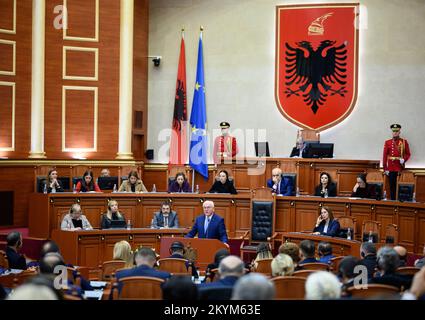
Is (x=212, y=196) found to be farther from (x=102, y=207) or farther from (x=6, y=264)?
(x=6, y=264)

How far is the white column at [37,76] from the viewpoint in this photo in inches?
571

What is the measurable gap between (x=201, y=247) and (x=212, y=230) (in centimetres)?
47

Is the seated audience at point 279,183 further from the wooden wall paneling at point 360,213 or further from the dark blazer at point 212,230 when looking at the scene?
the dark blazer at point 212,230

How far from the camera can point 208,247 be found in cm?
1002

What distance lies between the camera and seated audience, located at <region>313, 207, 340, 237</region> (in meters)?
10.7

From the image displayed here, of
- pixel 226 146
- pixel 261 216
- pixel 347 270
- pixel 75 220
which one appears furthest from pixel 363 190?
pixel 347 270

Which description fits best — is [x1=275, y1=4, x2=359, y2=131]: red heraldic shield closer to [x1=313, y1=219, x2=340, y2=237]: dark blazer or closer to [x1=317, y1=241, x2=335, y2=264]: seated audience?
[x1=313, y1=219, x2=340, y2=237]: dark blazer

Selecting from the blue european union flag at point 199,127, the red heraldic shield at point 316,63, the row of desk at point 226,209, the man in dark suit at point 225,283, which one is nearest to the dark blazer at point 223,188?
the row of desk at point 226,209

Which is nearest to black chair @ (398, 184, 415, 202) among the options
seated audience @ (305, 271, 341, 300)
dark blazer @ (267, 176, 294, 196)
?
dark blazer @ (267, 176, 294, 196)

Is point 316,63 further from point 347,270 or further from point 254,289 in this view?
point 254,289

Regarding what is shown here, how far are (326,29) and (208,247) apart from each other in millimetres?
7746

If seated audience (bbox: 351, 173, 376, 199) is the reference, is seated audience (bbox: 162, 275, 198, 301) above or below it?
below

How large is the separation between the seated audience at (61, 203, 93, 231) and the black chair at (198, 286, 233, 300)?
614cm

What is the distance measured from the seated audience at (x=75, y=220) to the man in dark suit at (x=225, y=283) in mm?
6009
